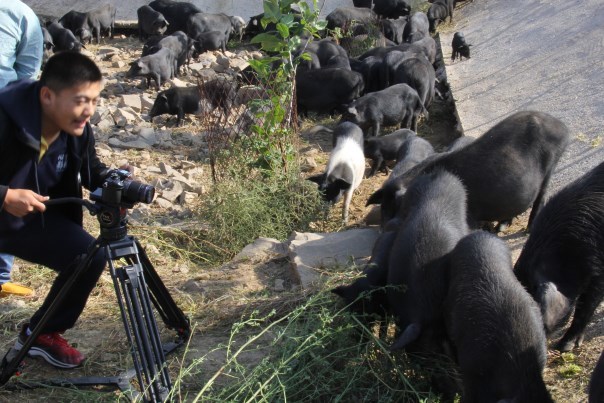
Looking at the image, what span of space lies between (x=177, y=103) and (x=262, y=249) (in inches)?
219

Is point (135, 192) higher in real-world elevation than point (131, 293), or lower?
higher

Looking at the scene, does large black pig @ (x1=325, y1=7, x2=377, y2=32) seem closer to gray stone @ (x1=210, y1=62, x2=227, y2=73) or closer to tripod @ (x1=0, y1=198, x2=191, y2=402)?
gray stone @ (x1=210, y1=62, x2=227, y2=73)

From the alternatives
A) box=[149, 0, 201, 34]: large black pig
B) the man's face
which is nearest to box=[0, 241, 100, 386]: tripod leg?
the man's face

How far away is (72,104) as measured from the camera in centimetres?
380

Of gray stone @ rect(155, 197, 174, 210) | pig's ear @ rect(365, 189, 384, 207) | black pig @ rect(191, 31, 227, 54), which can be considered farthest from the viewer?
black pig @ rect(191, 31, 227, 54)

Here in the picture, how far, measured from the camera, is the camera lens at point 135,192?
3.61 m

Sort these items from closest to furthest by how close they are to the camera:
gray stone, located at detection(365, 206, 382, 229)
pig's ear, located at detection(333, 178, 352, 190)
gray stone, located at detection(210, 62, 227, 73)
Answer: gray stone, located at detection(365, 206, 382, 229) → pig's ear, located at detection(333, 178, 352, 190) → gray stone, located at detection(210, 62, 227, 73)

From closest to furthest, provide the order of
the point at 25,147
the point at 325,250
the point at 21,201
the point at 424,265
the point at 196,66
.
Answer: the point at 21,201, the point at 25,147, the point at 424,265, the point at 325,250, the point at 196,66

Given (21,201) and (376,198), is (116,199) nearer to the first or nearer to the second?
(21,201)

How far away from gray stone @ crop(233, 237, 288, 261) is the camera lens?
2.93m

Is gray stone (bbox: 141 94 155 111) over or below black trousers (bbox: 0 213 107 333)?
below

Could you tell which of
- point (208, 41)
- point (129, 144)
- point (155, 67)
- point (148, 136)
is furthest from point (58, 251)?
point (208, 41)

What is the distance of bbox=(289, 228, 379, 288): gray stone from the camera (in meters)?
5.96

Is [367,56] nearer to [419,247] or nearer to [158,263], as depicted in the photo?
[158,263]
